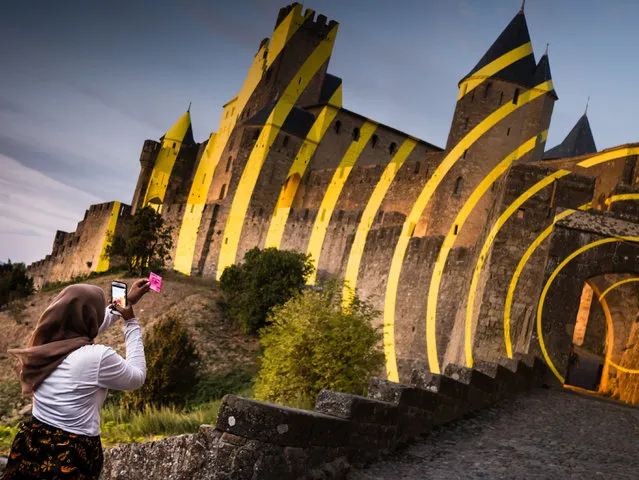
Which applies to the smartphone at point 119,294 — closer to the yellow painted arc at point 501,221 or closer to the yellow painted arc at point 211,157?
the yellow painted arc at point 501,221

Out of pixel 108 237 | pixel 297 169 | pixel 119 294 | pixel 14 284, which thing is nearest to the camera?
pixel 119 294

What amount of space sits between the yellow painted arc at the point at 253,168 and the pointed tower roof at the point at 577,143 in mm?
13789

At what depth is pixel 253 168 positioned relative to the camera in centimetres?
4159

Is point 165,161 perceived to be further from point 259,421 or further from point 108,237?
point 259,421

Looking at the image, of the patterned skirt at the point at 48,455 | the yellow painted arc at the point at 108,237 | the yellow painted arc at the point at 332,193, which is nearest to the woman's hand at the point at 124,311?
the patterned skirt at the point at 48,455

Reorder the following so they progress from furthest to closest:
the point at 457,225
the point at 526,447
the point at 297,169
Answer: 1. the point at 297,169
2. the point at 457,225
3. the point at 526,447

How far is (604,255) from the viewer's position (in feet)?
41.3

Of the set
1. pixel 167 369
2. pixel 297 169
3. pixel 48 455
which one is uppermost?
pixel 297 169

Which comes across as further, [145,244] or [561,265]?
[145,244]

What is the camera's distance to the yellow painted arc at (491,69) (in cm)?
3172

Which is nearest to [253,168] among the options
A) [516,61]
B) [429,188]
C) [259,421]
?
[429,188]

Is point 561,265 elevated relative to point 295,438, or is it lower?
elevated

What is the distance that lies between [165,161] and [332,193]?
68.1 feet

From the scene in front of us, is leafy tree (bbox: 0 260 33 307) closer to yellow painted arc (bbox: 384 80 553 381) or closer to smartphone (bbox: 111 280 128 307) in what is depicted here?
yellow painted arc (bbox: 384 80 553 381)
